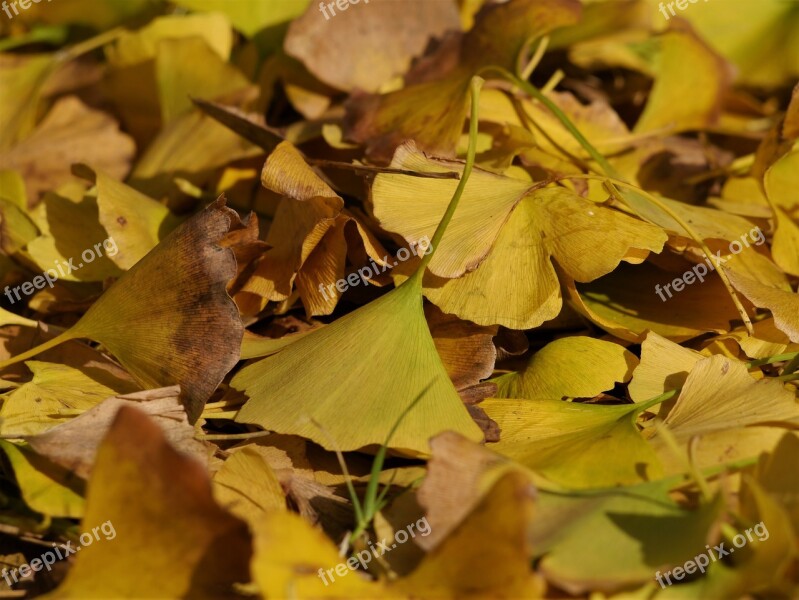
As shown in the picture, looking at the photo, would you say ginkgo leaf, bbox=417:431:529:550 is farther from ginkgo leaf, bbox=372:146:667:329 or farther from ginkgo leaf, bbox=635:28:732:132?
ginkgo leaf, bbox=635:28:732:132

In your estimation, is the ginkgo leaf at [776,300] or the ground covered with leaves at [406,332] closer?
the ground covered with leaves at [406,332]

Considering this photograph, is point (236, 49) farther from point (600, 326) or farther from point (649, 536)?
point (649, 536)

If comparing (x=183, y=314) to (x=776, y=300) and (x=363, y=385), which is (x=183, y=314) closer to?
(x=363, y=385)

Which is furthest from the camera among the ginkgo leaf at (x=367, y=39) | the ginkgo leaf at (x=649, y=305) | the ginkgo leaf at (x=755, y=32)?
the ginkgo leaf at (x=755, y=32)

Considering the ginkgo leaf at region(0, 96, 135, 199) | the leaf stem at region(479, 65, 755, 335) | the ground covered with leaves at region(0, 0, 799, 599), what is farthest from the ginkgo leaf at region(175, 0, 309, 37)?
the leaf stem at region(479, 65, 755, 335)

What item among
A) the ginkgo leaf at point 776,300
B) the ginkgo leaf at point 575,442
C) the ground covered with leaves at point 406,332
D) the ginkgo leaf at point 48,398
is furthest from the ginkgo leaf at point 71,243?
the ginkgo leaf at point 776,300

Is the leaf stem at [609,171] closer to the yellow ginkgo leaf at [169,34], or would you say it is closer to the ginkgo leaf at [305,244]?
the ginkgo leaf at [305,244]

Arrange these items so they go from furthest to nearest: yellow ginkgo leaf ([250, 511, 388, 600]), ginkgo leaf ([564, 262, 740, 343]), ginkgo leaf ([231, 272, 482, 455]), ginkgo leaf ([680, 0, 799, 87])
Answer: ginkgo leaf ([680, 0, 799, 87]) < ginkgo leaf ([564, 262, 740, 343]) < ginkgo leaf ([231, 272, 482, 455]) < yellow ginkgo leaf ([250, 511, 388, 600])

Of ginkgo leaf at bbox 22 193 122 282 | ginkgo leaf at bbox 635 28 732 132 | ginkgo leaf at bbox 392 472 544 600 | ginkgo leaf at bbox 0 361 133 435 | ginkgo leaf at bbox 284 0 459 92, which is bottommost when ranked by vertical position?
ginkgo leaf at bbox 392 472 544 600
